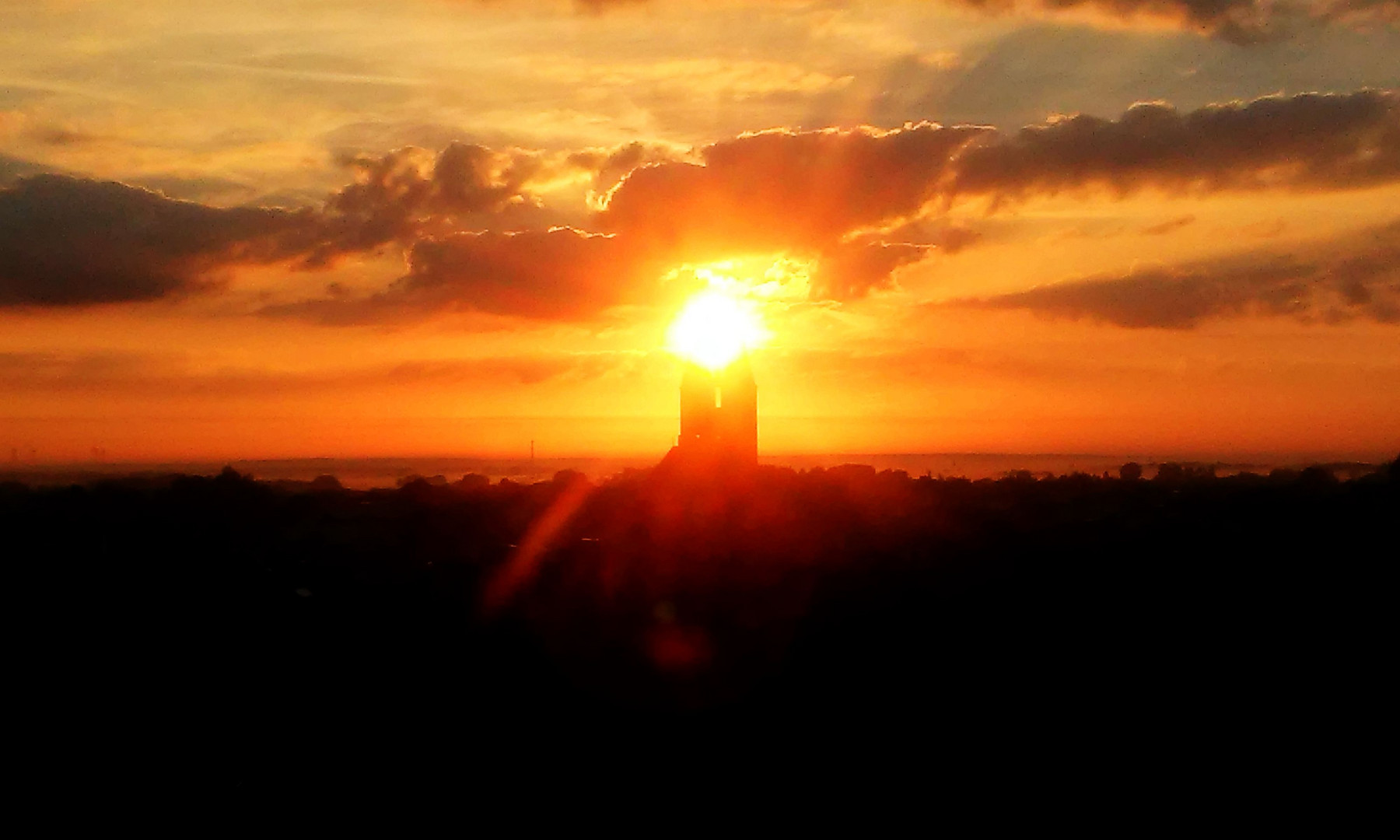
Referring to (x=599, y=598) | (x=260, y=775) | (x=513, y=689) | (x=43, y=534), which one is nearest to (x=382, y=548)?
(x=43, y=534)

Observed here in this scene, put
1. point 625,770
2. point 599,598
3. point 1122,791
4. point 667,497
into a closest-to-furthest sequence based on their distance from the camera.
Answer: point 1122,791, point 625,770, point 599,598, point 667,497

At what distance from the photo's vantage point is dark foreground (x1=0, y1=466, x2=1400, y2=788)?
16.7 m

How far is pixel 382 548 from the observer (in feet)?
153

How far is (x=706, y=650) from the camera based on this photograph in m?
22.3

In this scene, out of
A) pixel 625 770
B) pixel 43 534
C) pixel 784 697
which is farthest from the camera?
pixel 43 534

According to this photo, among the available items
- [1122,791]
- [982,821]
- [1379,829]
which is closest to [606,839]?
[982,821]

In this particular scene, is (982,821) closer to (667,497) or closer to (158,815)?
(158,815)

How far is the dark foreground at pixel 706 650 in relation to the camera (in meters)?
16.7

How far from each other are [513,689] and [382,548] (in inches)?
1134

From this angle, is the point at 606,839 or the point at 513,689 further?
the point at 513,689

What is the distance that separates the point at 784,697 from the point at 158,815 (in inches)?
341

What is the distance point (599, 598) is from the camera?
26828mm

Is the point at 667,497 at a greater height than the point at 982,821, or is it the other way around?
the point at 667,497

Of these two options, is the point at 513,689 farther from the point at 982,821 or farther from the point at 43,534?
the point at 43,534
